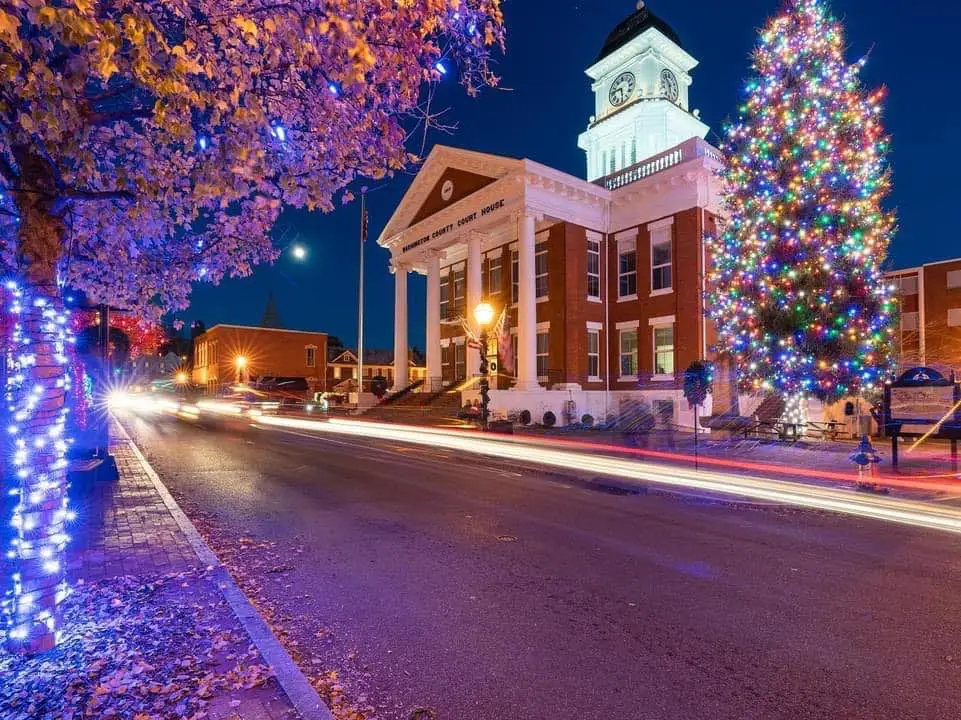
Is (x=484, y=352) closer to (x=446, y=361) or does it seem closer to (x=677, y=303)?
(x=677, y=303)

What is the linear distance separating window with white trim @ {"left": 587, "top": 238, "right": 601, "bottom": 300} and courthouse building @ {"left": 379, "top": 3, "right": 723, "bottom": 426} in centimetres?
6

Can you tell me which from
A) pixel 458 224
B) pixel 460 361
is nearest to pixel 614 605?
pixel 458 224

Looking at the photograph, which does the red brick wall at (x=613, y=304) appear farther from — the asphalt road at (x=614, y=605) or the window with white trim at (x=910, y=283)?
the window with white trim at (x=910, y=283)

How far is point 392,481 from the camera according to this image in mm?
11750

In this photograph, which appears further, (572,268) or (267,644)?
(572,268)

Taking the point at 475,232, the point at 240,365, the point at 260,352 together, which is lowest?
the point at 240,365

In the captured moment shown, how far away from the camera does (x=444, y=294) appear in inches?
1483

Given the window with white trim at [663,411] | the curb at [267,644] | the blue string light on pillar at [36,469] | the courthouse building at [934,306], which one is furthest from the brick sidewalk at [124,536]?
the courthouse building at [934,306]

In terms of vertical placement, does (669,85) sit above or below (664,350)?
above

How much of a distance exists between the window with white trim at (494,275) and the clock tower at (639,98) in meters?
15.1

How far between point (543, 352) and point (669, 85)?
85.9 feet

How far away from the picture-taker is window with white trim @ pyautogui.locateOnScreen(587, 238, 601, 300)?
1147 inches

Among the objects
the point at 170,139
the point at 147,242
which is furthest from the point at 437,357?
the point at 170,139

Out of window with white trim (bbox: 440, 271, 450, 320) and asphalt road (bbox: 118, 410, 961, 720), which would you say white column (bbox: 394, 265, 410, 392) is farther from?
asphalt road (bbox: 118, 410, 961, 720)
